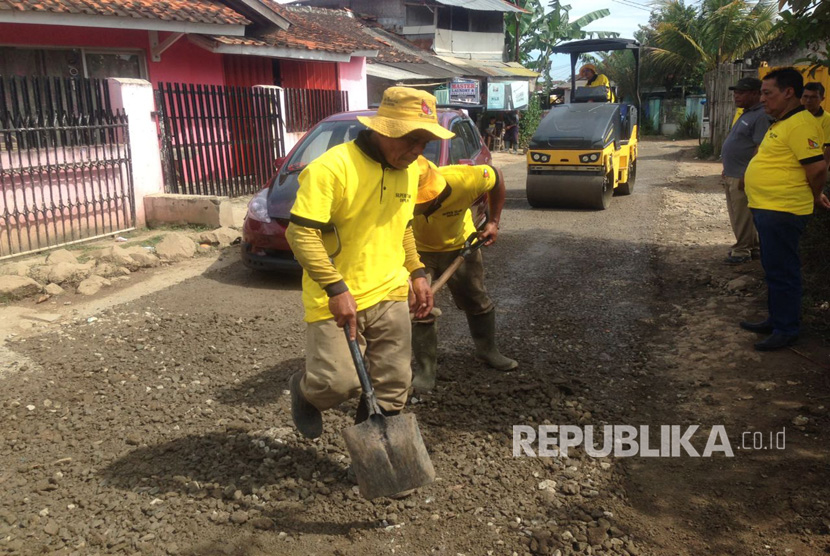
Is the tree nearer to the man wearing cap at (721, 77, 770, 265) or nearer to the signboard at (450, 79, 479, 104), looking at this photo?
the signboard at (450, 79, 479, 104)

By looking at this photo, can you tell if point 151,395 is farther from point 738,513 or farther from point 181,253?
point 181,253

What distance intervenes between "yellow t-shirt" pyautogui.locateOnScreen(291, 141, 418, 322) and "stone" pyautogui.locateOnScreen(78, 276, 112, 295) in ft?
15.6

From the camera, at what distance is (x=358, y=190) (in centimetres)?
301

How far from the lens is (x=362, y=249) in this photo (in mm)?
3105

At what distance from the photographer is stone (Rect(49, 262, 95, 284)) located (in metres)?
7.24

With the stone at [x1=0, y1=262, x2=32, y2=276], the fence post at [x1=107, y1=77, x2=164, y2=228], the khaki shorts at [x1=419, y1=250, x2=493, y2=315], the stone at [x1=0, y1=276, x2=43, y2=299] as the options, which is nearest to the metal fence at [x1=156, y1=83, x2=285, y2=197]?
the fence post at [x1=107, y1=77, x2=164, y2=228]

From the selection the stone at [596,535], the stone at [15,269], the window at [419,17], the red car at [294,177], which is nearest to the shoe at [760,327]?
the red car at [294,177]

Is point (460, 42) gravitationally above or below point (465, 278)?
above

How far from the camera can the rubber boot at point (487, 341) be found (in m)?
4.70

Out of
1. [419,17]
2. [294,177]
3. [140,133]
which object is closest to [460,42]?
[419,17]

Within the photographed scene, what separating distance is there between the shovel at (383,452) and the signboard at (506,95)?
24986mm

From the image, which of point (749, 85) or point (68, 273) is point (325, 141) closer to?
point (68, 273)

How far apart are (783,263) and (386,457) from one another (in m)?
3.40

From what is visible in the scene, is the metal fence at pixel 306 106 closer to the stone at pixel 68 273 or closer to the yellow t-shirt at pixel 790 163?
the stone at pixel 68 273
